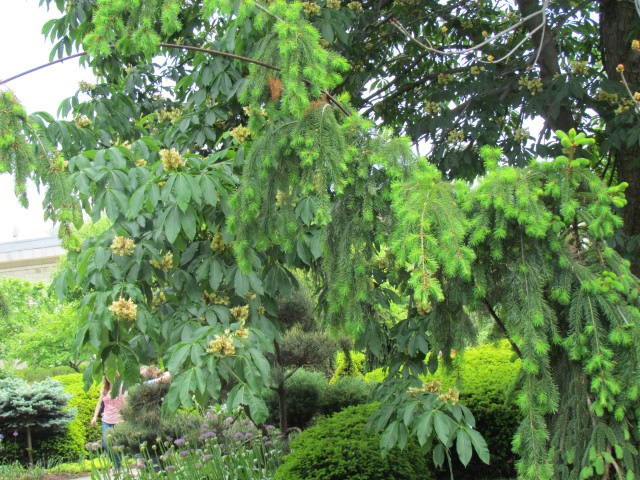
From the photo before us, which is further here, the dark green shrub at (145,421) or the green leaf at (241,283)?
the dark green shrub at (145,421)

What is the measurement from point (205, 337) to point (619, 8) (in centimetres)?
428

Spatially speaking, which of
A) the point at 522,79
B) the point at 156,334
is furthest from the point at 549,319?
the point at 522,79

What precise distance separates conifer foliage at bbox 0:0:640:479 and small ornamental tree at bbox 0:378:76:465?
23.0 feet

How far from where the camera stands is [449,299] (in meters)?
2.99

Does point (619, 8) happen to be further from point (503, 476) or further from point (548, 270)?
point (503, 476)

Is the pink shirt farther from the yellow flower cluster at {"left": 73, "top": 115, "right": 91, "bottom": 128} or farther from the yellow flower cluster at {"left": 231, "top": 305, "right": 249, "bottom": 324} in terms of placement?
the yellow flower cluster at {"left": 231, "top": 305, "right": 249, "bottom": 324}

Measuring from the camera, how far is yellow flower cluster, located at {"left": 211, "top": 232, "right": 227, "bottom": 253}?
3727 mm

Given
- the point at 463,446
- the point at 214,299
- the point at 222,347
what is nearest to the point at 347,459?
the point at 214,299

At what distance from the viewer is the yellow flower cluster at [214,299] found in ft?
12.1

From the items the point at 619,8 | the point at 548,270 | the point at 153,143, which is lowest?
the point at 548,270

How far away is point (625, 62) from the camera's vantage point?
5285 mm

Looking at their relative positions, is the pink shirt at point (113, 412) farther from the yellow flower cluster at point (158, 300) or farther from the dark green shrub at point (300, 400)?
the yellow flower cluster at point (158, 300)

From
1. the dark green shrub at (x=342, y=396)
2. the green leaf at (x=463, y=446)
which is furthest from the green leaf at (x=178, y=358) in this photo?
the dark green shrub at (x=342, y=396)

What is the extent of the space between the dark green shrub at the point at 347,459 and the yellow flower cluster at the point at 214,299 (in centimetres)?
172
